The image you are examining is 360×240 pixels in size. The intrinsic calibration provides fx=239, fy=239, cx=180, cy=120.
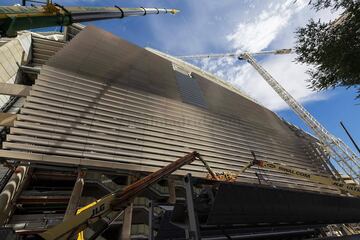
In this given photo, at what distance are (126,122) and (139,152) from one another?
7.29 feet

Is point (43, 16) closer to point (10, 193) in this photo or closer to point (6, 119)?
point (6, 119)

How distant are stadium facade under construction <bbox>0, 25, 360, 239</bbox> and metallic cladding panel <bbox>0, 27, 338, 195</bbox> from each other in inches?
2.8

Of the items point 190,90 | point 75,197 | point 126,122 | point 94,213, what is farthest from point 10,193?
point 190,90

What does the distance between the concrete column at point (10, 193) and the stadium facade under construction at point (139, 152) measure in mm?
98

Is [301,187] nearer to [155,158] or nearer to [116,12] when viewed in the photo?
[155,158]

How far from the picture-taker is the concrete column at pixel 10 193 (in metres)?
11.0

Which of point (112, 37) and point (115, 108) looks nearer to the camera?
point (115, 108)

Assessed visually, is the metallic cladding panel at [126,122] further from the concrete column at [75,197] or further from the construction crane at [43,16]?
the construction crane at [43,16]

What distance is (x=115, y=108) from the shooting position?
1507cm

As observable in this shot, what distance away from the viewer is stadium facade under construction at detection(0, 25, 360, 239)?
253 inches

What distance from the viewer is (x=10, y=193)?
38.9ft

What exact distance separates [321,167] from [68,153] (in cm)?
2321

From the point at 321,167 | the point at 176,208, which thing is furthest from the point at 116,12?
the point at 321,167

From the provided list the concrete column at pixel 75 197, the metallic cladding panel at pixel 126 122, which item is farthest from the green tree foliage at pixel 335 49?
the concrete column at pixel 75 197
